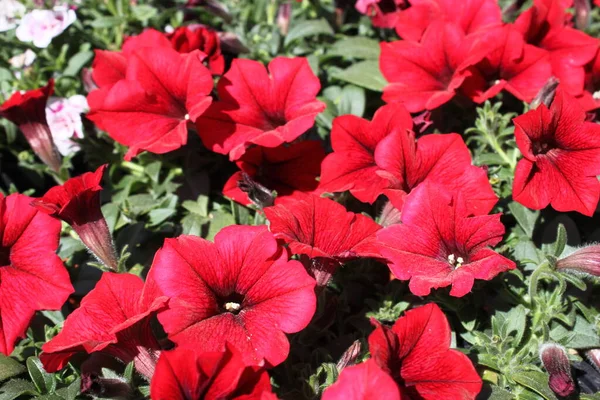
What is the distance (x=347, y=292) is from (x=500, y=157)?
733 millimetres

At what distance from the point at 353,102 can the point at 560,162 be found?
2.87 feet

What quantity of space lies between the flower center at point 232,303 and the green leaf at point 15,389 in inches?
22.9

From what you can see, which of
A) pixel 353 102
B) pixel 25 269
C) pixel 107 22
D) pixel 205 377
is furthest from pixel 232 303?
pixel 107 22

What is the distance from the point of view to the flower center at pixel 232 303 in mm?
1592

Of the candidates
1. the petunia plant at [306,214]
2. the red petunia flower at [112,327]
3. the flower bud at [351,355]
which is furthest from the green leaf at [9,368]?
the flower bud at [351,355]

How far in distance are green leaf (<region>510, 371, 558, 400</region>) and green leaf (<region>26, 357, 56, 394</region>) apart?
129cm

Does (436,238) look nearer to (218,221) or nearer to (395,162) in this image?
(395,162)

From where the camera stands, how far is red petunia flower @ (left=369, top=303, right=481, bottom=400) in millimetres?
1461

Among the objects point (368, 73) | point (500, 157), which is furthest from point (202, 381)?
point (368, 73)

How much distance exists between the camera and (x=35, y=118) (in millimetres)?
2189

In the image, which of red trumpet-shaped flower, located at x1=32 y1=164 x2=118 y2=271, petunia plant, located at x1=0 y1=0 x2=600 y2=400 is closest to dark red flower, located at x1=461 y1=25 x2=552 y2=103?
petunia plant, located at x1=0 y1=0 x2=600 y2=400

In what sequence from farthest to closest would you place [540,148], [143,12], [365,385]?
1. [143,12]
2. [540,148]
3. [365,385]

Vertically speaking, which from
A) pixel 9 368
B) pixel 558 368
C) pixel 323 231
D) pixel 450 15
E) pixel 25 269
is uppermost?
pixel 450 15

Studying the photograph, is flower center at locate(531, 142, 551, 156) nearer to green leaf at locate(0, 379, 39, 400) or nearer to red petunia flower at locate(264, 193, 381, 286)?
red petunia flower at locate(264, 193, 381, 286)
